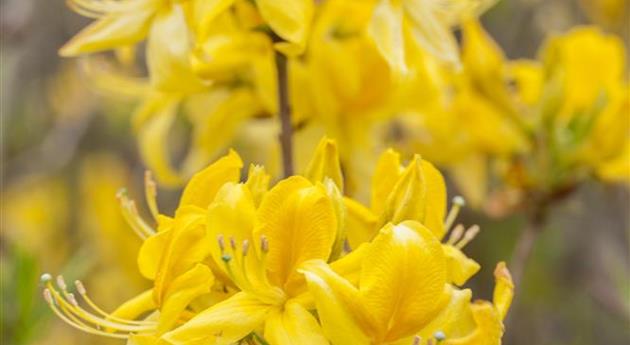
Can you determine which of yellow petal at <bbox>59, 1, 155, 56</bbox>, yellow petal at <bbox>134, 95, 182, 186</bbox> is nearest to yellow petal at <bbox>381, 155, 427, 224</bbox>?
yellow petal at <bbox>59, 1, 155, 56</bbox>

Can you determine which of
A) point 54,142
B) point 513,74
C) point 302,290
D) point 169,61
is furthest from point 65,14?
point 302,290

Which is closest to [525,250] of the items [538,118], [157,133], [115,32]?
[538,118]

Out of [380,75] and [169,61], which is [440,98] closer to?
[380,75]

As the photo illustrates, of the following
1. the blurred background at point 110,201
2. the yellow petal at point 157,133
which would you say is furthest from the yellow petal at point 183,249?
the blurred background at point 110,201

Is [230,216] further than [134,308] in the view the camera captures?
No

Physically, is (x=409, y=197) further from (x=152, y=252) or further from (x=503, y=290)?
(x=152, y=252)

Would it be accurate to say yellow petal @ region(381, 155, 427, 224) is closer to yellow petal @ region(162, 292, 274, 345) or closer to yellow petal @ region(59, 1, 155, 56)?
yellow petal @ region(162, 292, 274, 345)

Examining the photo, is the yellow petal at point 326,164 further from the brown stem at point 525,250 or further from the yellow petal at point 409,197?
the brown stem at point 525,250
